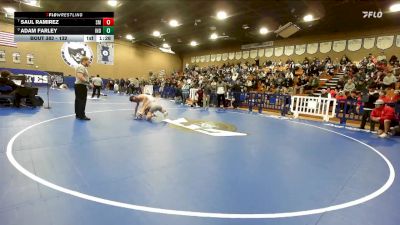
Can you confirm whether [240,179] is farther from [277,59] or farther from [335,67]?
[277,59]

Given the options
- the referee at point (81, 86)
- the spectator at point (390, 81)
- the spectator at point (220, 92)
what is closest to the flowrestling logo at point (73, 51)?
the spectator at point (220, 92)

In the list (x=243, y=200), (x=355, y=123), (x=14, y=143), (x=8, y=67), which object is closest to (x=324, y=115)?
(x=355, y=123)

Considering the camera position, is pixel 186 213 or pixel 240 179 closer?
pixel 186 213

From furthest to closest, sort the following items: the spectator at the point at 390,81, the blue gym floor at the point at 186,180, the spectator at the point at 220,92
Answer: the spectator at the point at 220,92, the spectator at the point at 390,81, the blue gym floor at the point at 186,180

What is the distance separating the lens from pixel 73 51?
23797 millimetres

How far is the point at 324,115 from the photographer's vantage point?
9.60 m

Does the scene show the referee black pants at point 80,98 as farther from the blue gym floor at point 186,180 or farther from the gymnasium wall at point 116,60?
the gymnasium wall at point 116,60

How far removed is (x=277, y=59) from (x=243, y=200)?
22549 mm

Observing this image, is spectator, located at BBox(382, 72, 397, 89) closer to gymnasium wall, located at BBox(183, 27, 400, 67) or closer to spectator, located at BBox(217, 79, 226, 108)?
gymnasium wall, located at BBox(183, 27, 400, 67)

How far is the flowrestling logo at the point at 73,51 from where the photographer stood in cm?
2348

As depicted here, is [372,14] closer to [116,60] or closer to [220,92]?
[220,92]
